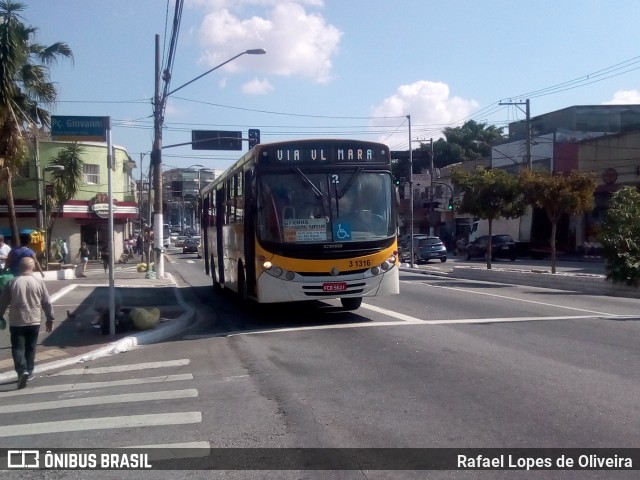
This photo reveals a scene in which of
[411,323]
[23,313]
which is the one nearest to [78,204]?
[411,323]

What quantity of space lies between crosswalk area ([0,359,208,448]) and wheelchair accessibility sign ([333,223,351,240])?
4.20 meters

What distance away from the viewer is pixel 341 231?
1449cm

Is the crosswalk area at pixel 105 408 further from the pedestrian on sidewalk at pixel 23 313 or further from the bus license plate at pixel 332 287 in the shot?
the bus license plate at pixel 332 287

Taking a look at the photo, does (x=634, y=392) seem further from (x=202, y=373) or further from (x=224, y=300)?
(x=224, y=300)

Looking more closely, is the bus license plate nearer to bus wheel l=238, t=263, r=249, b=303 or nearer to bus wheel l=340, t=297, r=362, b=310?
bus wheel l=340, t=297, r=362, b=310

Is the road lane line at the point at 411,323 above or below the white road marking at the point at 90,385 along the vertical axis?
above

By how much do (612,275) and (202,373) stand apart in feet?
51.4

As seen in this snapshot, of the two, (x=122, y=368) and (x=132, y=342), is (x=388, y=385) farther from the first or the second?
(x=132, y=342)

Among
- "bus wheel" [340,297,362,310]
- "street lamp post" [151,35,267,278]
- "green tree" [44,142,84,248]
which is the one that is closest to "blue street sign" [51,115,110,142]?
"bus wheel" [340,297,362,310]

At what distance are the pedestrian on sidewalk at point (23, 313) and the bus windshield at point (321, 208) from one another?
502cm

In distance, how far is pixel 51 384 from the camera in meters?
10.6

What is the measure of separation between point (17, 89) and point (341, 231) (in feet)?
31.4

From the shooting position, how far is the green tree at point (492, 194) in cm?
2911

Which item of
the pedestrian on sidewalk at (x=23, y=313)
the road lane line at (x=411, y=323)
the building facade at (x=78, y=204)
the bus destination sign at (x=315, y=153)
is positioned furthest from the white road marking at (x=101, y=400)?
the building facade at (x=78, y=204)
